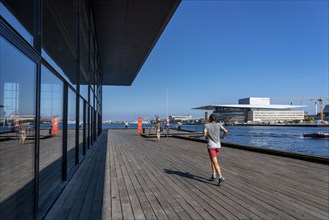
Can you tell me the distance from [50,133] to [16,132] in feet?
5.93

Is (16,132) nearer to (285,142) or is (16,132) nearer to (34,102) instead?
(34,102)

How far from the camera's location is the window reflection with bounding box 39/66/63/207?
11.2 feet

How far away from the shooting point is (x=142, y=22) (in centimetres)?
1077

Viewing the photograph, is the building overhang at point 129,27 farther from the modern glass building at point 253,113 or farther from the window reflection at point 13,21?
the modern glass building at point 253,113

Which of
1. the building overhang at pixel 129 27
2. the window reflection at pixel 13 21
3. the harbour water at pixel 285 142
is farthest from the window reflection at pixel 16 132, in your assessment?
the harbour water at pixel 285 142

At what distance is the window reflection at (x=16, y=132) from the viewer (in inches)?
80.5

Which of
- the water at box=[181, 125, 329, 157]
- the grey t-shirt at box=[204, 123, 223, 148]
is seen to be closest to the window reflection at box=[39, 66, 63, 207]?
the grey t-shirt at box=[204, 123, 223, 148]

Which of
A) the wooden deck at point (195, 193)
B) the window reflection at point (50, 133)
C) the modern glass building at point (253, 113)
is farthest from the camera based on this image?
the modern glass building at point (253, 113)

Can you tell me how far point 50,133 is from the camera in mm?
4105

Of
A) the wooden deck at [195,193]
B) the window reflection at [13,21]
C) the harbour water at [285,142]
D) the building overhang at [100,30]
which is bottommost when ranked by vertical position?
the harbour water at [285,142]

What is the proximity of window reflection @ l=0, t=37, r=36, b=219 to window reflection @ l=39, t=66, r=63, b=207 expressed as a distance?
20.0 inches

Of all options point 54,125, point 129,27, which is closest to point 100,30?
point 129,27

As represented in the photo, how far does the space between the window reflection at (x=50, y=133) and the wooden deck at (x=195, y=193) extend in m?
0.36

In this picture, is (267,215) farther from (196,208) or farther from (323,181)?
(323,181)
